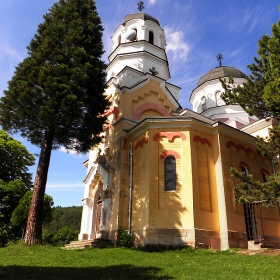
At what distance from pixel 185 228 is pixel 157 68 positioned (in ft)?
39.8

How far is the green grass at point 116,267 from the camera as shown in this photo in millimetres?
6477

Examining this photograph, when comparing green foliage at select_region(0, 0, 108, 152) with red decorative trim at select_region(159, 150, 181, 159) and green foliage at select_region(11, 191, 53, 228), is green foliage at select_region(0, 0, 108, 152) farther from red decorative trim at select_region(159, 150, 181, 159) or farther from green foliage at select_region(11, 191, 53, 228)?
green foliage at select_region(11, 191, 53, 228)

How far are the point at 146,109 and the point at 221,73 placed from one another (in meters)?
10.8

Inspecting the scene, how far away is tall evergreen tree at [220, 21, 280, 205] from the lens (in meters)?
8.74

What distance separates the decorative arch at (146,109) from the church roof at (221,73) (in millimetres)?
8999

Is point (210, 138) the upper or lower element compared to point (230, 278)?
upper

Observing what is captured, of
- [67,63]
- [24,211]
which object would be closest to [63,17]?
[67,63]

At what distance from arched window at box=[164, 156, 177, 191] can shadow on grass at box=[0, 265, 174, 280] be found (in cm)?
571

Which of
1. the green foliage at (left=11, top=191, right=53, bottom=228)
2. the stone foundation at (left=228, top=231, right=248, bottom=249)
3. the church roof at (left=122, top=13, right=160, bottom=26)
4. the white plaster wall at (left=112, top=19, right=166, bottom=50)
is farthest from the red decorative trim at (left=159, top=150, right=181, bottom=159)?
the church roof at (left=122, top=13, right=160, bottom=26)

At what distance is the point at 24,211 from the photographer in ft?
50.4

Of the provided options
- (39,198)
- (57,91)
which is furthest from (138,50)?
(39,198)

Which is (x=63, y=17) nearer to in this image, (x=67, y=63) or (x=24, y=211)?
(x=67, y=63)

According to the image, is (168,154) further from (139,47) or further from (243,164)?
(139,47)

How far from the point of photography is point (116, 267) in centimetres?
780
